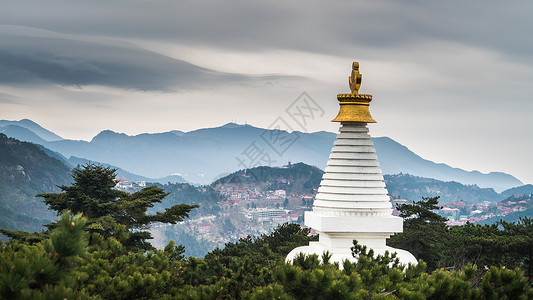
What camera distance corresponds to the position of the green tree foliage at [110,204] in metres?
21.5

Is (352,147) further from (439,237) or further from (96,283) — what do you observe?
(439,237)

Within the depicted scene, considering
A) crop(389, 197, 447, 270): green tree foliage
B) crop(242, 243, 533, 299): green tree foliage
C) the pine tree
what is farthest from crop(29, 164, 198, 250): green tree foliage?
crop(242, 243, 533, 299): green tree foliage

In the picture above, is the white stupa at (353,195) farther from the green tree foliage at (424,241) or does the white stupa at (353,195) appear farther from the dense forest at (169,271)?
the green tree foliage at (424,241)

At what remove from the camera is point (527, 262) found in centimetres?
2358

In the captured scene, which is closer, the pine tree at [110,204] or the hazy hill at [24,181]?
the pine tree at [110,204]

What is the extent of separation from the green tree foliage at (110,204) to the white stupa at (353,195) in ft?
19.7

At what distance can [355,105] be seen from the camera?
56.5 feet

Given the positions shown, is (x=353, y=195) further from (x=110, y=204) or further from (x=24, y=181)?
(x=24, y=181)

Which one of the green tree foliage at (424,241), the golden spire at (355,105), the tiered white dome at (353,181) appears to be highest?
the golden spire at (355,105)

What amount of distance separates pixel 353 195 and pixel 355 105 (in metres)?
2.45

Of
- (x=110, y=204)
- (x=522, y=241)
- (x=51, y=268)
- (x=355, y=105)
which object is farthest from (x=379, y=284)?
(x=522, y=241)

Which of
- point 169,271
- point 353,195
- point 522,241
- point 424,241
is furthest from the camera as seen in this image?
point 424,241

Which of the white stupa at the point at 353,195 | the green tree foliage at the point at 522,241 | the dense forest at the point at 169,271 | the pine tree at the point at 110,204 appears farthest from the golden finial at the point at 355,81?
the green tree foliage at the point at 522,241

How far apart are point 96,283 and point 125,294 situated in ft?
1.60
